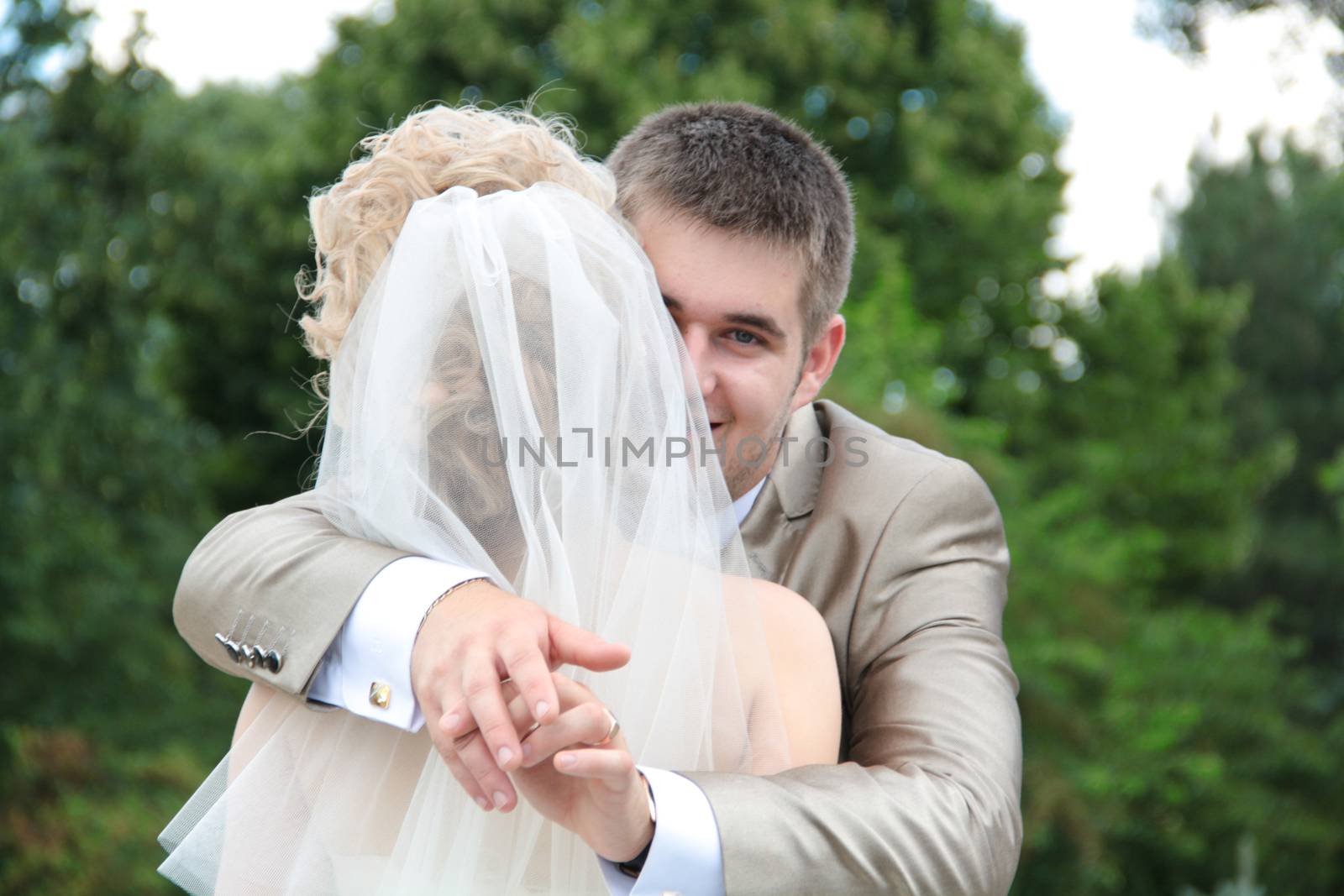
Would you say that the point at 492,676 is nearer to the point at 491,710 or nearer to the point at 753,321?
the point at 491,710

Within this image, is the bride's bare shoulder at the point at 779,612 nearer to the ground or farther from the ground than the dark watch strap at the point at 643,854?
farther from the ground

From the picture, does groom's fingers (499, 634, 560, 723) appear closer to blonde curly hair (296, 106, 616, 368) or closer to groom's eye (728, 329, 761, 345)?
blonde curly hair (296, 106, 616, 368)

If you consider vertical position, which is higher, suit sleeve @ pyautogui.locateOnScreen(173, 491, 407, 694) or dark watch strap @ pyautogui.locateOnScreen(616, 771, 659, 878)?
suit sleeve @ pyautogui.locateOnScreen(173, 491, 407, 694)

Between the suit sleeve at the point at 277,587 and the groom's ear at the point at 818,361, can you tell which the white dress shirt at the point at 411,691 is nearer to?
the suit sleeve at the point at 277,587

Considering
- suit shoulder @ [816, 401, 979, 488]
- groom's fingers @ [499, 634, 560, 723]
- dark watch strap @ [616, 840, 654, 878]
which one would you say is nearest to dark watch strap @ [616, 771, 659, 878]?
dark watch strap @ [616, 840, 654, 878]

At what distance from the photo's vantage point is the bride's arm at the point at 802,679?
2146 mm

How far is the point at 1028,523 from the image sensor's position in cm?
1204

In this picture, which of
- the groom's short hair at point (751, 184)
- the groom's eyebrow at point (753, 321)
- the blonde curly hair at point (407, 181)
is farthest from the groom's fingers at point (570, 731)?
the groom's short hair at point (751, 184)

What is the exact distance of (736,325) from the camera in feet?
9.24

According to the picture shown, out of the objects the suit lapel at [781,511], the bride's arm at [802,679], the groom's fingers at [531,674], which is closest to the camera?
the groom's fingers at [531,674]

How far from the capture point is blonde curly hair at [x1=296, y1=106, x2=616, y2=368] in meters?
2.30

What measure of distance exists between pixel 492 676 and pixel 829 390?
794 centimetres

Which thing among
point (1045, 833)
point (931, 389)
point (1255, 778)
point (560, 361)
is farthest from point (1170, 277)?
point (560, 361)

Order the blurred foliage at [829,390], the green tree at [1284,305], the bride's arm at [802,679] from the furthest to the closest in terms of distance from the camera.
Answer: the green tree at [1284,305] → the blurred foliage at [829,390] → the bride's arm at [802,679]
